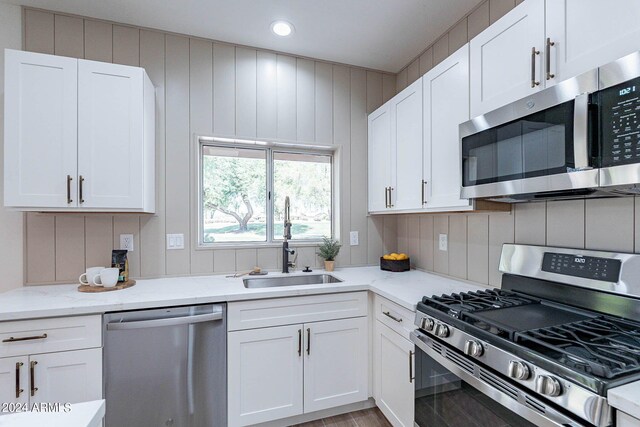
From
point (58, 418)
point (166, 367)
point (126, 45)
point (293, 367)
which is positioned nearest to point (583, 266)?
point (293, 367)

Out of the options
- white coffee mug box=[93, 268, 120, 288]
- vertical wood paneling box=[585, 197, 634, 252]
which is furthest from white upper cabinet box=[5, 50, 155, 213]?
vertical wood paneling box=[585, 197, 634, 252]

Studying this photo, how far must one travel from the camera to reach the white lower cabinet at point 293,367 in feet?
5.88

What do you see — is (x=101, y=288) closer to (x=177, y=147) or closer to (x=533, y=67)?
(x=177, y=147)

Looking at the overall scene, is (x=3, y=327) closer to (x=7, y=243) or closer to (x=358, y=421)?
(x=7, y=243)

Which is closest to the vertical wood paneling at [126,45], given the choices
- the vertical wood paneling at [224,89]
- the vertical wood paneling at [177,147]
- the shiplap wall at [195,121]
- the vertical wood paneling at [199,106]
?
the shiplap wall at [195,121]

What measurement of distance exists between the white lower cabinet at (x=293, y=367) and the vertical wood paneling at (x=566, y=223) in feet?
3.88

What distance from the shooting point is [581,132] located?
103 cm

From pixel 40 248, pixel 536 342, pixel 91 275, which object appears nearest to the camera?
pixel 536 342

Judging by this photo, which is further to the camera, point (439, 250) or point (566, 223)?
point (439, 250)

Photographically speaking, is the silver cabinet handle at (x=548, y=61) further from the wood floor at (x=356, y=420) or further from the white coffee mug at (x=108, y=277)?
the white coffee mug at (x=108, y=277)

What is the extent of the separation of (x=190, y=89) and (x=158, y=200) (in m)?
0.87

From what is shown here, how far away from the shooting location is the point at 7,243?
1.94m

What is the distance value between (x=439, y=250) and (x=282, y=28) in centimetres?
199

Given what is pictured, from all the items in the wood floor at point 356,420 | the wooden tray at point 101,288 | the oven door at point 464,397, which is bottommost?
the wood floor at point 356,420
